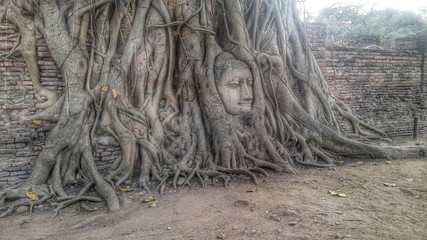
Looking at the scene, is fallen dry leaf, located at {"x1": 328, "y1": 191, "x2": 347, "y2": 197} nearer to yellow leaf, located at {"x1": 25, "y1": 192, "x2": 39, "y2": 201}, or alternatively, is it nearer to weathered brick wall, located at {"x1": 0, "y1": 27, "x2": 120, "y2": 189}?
weathered brick wall, located at {"x1": 0, "y1": 27, "x2": 120, "y2": 189}

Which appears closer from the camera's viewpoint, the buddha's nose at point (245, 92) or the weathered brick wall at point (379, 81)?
the buddha's nose at point (245, 92)

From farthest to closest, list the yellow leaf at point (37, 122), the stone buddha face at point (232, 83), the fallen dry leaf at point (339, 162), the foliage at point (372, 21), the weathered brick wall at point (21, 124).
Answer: the foliage at point (372, 21) < the fallen dry leaf at point (339, 162) < the stone buddha face at point (232, 83) < the yellow leaf at point (37, 122) < the weathered brick wall at point (21, 124)

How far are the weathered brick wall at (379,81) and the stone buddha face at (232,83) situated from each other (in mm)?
2526

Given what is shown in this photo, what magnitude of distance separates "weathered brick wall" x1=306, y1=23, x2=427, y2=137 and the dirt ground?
10.4ft

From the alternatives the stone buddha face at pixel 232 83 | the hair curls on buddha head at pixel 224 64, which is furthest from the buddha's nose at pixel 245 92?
the hair curls on buddha head at pixel 224 64

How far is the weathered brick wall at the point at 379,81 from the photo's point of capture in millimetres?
7008

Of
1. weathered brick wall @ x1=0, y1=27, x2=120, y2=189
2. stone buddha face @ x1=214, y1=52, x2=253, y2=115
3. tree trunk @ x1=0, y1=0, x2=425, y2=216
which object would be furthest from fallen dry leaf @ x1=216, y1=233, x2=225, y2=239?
stone buddha face @ x1=214, y1=52, x2=253, y2=115

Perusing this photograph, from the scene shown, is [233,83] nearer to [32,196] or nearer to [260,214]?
[260,214]

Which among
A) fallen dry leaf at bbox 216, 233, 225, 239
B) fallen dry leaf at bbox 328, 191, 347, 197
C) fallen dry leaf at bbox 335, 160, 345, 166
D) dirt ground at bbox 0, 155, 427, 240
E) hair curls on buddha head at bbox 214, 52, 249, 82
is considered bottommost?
fallen dry leaf at bbox 335, 160, 345, 166

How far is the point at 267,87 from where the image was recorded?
17.6 ft

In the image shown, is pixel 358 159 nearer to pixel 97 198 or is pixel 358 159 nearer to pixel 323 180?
pixel 323 180

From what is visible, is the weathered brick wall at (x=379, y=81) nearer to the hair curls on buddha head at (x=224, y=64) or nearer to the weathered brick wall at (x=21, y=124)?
the hair curls on buddha head at (x=224, y=64)

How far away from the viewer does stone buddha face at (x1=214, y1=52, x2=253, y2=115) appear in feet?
16.0

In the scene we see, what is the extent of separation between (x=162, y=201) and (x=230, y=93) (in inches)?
74.8
